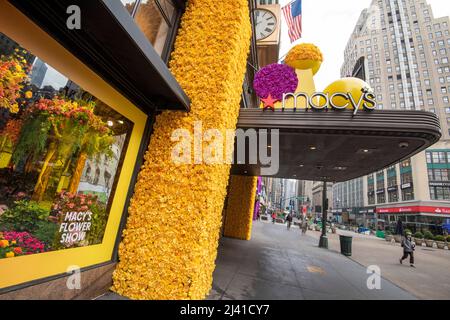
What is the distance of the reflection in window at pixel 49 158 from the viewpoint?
2697 mm

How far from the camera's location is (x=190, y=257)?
399 cm

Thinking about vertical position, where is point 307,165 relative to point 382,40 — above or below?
below

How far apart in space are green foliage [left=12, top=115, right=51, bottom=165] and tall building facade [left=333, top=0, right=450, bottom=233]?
54.5 meters

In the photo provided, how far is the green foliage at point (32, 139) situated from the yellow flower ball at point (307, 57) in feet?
23.5

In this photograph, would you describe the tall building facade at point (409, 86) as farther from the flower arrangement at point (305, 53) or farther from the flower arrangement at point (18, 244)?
the flower arrangement at point (18, 244)

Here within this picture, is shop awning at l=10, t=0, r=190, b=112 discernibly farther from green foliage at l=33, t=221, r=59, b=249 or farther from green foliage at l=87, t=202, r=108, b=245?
green foliage at l=33, t=221, r=59, b=249

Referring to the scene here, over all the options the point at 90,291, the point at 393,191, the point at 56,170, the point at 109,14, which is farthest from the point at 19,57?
the point at 393,191

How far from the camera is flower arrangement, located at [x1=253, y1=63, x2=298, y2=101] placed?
21.3ft

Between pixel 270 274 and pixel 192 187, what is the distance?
4.49 m

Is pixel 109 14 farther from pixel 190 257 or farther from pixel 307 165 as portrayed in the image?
pixel 307 165

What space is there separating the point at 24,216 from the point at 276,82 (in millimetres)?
6182

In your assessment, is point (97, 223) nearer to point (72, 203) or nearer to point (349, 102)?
point (72, 203)

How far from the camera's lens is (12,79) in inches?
105

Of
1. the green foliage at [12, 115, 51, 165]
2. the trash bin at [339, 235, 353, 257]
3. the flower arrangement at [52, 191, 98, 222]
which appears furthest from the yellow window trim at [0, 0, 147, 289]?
the trash bin at [339, 235, 353, 257]
